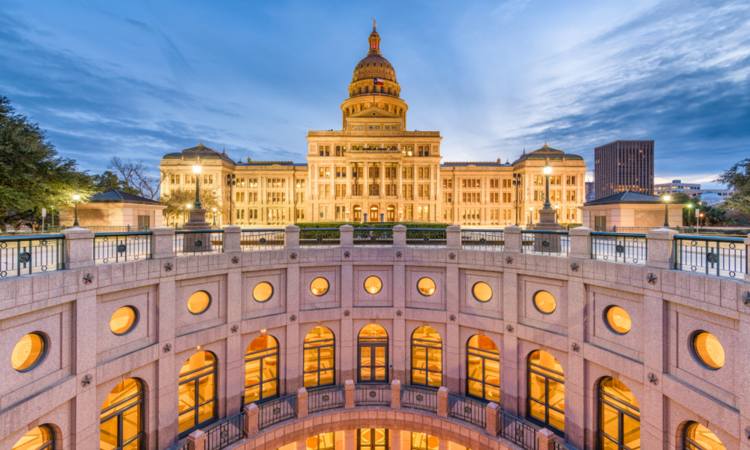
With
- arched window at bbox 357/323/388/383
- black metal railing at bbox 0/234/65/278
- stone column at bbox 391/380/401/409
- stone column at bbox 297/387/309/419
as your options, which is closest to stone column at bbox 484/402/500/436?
stone column at bbox 391/380/401/409

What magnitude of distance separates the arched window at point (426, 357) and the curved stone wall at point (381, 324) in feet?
1.56

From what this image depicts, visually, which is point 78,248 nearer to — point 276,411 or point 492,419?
point 276,411

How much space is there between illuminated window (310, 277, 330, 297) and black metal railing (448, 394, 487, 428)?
7636mm

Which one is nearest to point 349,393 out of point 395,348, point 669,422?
point 395,348

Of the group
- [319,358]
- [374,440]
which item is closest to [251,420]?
[319,358]

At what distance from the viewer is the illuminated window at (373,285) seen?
17094 millimetres

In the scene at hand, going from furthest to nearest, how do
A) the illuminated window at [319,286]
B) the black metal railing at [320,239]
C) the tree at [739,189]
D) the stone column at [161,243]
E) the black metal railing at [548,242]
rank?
the tree at [739,189] → the black metal railing at [320,239] → the illuminated window at [319,286] → the black metal railing at [548,242] → the stone column at [161,243]

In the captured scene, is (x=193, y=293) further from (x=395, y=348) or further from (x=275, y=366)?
(x=395, y=348)

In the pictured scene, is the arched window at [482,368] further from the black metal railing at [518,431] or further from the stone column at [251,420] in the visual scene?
Answer: the stone column at [251,420]

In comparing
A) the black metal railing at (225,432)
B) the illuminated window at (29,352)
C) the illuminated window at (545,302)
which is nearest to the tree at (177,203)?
the black metal railing at (225,432)

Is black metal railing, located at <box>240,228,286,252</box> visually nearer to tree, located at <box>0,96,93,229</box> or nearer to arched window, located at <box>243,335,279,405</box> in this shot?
arched window, located at <box>243,335,279,405</box>

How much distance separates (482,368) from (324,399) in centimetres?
734

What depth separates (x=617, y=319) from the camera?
11.7 meters

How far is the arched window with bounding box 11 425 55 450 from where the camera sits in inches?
368
